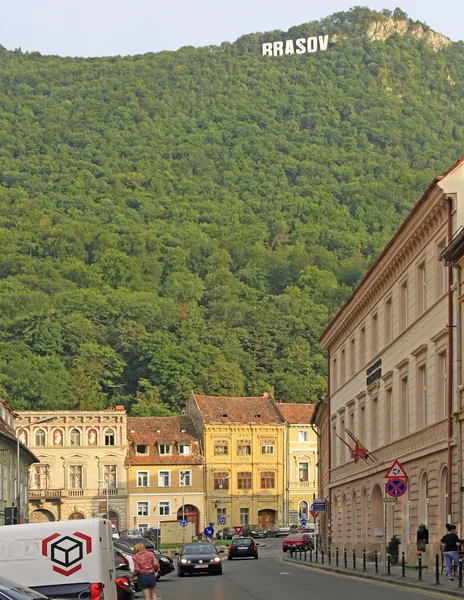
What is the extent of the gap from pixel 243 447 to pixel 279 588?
3454 inches

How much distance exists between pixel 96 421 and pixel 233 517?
1669 cm

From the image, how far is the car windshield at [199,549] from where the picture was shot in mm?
49675

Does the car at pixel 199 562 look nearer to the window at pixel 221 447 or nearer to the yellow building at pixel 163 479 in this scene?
the yellow building at pixel 163 479

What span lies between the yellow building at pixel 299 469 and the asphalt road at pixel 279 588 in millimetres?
74225

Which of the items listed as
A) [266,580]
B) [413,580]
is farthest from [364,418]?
[413,580]

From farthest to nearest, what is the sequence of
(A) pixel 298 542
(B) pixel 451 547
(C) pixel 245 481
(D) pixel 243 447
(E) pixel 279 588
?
(D) pixel 243 447 → (C) pixel 245 481 → (A) pixel 298 542 → (E) pixel 279 588 → (B) pixel 451 547

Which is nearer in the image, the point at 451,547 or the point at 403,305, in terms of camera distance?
the point at 451,547

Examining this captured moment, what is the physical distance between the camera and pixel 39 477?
11469 centimetres

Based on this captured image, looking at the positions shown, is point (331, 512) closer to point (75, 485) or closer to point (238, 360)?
point (75, 485)

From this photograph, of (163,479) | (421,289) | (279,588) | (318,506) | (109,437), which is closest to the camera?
(279,588)

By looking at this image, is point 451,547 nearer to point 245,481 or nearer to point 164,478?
point 164,478

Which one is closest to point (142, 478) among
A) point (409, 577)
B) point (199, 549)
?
point (199, 549)

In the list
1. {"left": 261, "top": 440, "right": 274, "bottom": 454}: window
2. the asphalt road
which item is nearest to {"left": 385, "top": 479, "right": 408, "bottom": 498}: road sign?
the asphalt road

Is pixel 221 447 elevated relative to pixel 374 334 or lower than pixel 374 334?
lower
